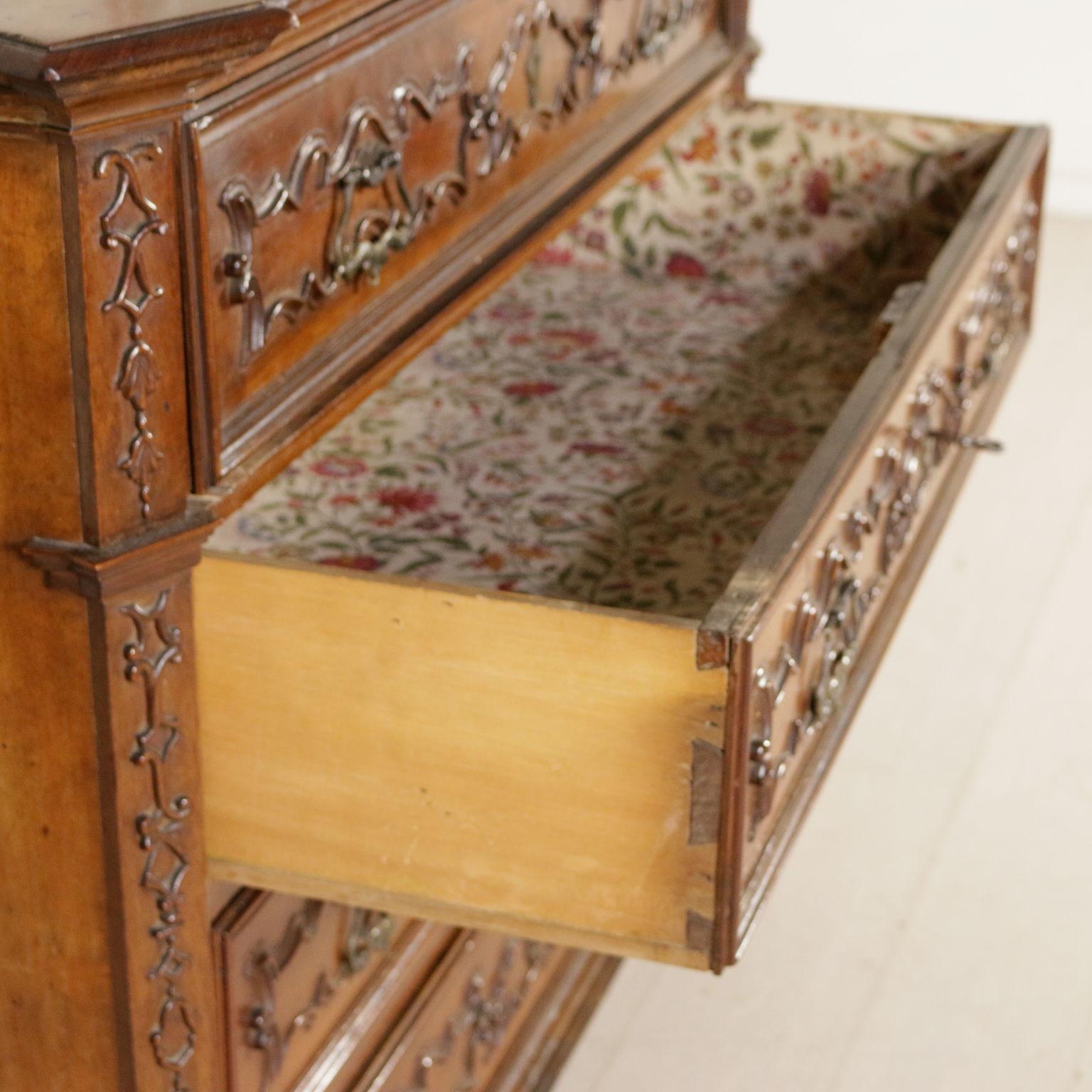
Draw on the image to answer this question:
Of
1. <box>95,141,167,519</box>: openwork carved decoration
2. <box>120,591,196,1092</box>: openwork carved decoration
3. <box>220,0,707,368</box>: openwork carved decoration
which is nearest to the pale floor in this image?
<box>120,591,196,1092</box>: openwork carved decoration

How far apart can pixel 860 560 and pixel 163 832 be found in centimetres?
48

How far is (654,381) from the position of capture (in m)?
1.54

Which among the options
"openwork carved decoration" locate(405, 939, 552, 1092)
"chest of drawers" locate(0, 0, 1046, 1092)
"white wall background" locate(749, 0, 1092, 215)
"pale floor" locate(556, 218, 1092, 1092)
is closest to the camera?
"chest of drawers" locate(0, 0, 1046, 1092)

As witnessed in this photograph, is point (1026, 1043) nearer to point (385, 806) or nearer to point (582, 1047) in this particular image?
point (582, 1047)

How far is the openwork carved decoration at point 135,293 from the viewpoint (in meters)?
0.72

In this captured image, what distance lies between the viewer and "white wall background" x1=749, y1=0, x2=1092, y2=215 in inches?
153

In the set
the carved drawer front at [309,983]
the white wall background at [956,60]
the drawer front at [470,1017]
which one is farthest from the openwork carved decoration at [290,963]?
the white wall background at [956,60]

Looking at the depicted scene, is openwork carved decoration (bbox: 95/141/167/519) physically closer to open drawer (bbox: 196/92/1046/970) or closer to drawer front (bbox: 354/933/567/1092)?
open drawer (bbox: 196/92/1046/970)

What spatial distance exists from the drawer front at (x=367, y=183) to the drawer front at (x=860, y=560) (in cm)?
26

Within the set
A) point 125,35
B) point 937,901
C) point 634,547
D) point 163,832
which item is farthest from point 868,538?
point 937,901

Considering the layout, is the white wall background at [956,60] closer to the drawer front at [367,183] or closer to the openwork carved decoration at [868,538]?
the openwork carved decoration at [868,538]

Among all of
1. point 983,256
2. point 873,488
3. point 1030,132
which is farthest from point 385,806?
point 1030,132

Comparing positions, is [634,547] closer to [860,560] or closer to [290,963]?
[860,560]

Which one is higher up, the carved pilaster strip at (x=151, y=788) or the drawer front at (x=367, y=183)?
the drawer front at (x=367, y=183)
